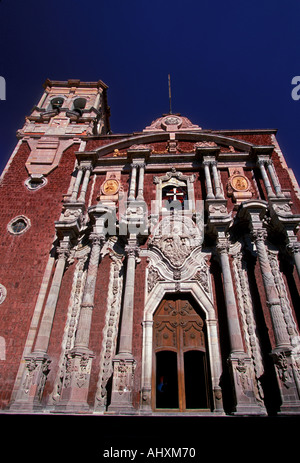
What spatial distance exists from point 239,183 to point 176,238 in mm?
4325

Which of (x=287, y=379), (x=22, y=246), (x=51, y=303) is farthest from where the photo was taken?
(x=22, y=246)

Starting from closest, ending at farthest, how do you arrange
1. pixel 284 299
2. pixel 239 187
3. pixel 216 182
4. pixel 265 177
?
pixel 284 299 → pixel 216 182 → pixel 265 177 → pixel 239 187

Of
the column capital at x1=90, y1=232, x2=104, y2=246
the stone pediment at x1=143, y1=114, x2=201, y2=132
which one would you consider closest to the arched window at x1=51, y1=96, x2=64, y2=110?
the stone pediment at x1=143, y1=114, x2=201, y2=132

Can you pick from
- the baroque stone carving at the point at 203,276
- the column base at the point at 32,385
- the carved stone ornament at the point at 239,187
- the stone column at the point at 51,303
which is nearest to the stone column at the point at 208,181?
the carved stone ornament at the point at 239,187

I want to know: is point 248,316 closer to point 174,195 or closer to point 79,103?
point 174,195

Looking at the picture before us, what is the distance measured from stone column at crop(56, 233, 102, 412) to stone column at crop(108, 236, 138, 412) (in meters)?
0.87

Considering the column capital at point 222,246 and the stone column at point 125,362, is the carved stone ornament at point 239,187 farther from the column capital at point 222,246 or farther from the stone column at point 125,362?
the stone column at point 125,362

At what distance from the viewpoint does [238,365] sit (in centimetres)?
796

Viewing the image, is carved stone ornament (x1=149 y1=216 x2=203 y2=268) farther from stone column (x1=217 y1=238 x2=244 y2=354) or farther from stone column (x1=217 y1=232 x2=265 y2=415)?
stone column (x1=217 y1=232 x2=265 y2=415)

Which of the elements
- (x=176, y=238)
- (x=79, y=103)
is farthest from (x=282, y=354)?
(x=79, y=103)

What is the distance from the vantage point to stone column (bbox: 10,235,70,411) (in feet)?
26.0

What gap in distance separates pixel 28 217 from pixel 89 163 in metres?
3.93

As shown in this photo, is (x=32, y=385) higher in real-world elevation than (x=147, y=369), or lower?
lower
